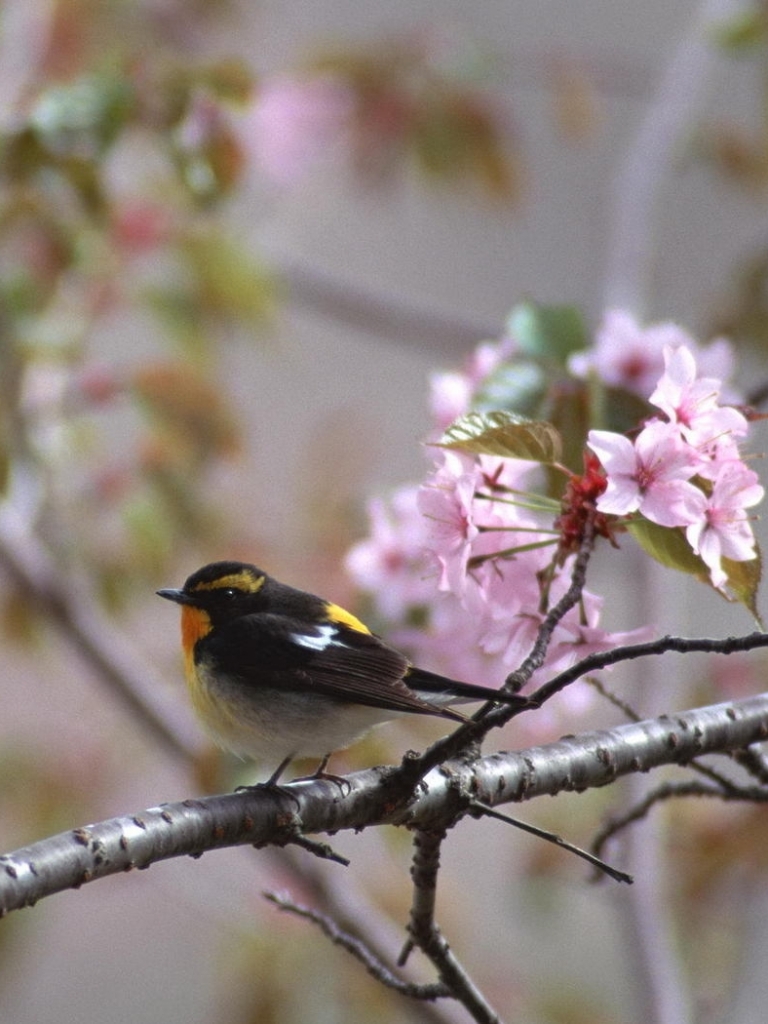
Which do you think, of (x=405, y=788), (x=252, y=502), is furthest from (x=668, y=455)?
(x=252, y=502)

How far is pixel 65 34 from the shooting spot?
2926 mm

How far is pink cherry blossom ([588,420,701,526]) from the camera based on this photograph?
1.14 m

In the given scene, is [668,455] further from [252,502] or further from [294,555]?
[252,502]

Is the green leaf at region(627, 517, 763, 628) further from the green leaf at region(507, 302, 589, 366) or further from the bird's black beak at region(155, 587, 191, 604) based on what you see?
the bird's black beak at region(155, 587, 191, 604)

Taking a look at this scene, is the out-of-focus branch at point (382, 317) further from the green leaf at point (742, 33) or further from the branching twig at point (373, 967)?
the branching twig at point (373, 967)

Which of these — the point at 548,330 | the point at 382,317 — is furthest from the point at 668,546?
the point at 382,317

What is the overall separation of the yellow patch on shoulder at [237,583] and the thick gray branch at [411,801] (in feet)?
1.97

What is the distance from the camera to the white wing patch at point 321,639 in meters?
1.51

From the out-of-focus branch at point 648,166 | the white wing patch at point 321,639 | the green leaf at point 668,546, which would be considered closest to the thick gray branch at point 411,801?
the green leaf at point 668,546

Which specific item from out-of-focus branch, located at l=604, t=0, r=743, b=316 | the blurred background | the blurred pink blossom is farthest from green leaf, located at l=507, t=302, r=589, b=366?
the blurred pink blossom

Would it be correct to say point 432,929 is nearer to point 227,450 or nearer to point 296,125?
point 227,450

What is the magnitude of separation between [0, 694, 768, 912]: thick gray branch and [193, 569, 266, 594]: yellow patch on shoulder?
600mm

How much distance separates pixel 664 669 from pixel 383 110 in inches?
56.9

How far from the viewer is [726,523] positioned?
1159 millimetres
